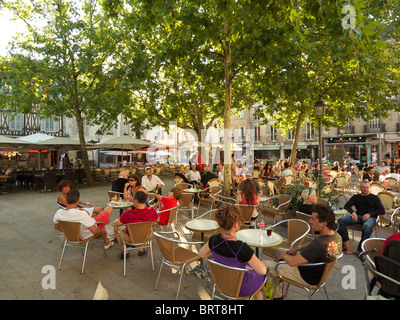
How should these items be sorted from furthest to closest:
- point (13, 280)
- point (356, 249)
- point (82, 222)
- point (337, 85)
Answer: point (337, 85) < point (356, 249) < point (82, 222) < point (13, 280)

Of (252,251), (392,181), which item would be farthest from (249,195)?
(392,181)

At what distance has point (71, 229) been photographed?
12.8 ft

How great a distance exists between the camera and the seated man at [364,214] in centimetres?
473

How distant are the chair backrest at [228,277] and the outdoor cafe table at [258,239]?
791 mm

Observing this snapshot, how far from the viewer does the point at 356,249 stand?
15.9 ft

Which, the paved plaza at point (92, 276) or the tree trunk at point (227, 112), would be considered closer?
the paved plaza at point (92, 276)

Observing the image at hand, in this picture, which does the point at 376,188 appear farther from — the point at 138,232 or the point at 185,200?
the point at 138,232

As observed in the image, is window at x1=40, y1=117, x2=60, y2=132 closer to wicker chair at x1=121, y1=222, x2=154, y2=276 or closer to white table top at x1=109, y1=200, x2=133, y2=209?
white table top at x1=109, y1=200, x2=133, y2=209

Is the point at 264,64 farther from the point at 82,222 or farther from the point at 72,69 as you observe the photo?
the point at 72,69

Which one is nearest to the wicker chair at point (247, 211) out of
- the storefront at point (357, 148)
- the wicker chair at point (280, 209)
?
the wicker chair at point (280, 209)

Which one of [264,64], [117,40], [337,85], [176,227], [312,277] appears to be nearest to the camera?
[312,277]

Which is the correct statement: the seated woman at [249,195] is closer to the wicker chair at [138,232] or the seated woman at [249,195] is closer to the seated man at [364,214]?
the seated man at [364,214]

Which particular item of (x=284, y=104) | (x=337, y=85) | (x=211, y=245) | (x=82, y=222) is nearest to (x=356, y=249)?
(x=211, y=245)
